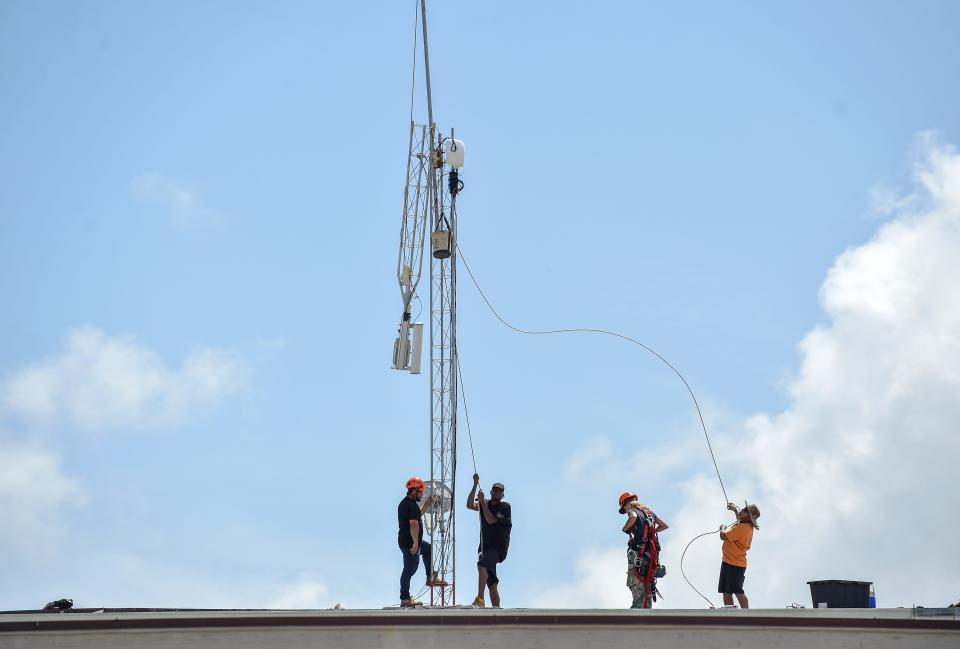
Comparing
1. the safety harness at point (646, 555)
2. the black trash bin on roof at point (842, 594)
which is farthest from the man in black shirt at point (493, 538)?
the black trash bin on roof at point (842, 594)

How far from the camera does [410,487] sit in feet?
57.4

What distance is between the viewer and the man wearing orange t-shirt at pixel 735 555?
1686 centimetres

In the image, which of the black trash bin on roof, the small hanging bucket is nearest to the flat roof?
the black trash bin on roof

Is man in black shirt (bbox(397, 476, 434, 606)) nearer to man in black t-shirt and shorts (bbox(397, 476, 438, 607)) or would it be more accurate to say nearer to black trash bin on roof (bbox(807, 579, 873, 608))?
man in black t-shirt and shorts (bbox(397, 476, 438, 607))

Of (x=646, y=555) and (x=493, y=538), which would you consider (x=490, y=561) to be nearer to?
(x=493, y=538)

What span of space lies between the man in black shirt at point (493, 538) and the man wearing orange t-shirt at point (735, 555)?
9.64ft

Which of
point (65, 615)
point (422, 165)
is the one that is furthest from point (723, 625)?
point (422, 165)

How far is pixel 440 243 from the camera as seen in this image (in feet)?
82.4

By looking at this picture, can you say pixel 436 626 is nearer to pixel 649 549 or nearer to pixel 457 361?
pixel 649 549

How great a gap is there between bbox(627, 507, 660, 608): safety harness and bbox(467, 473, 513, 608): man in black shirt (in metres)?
1.79

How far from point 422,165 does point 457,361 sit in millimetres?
4028

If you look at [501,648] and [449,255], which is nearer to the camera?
[501,648]

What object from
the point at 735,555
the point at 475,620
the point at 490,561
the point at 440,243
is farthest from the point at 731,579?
the point at 440,243

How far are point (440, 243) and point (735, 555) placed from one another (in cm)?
1036
